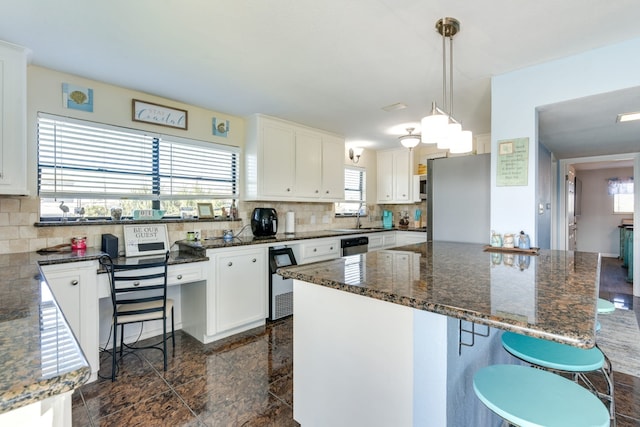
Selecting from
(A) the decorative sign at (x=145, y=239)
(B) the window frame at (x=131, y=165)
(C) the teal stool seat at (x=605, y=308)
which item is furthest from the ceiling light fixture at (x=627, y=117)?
(A) the decorative sign at (x=145, y=239)

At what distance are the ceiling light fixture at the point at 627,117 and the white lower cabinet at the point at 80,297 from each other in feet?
14.3

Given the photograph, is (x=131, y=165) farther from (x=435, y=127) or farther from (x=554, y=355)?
(x=554, y=355)

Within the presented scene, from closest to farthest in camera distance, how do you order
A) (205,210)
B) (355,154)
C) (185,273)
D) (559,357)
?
(559,357) < (185,273) < (205,210) < (355,154)

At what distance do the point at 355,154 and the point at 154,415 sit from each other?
427 cm

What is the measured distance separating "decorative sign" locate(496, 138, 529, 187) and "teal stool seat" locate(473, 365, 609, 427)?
1.57 m

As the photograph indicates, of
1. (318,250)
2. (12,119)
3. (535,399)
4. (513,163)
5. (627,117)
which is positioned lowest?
(535,399)

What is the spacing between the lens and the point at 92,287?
217cm

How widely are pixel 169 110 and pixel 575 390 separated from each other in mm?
3499

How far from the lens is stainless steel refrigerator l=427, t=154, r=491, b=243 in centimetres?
272

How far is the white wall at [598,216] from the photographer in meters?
7.45

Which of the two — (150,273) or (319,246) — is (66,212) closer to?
(150,273)

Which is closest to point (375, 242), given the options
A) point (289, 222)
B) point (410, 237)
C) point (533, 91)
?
point (410, 237)

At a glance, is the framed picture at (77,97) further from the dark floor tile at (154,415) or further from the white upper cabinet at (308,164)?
the dark floor tile at (154,415)

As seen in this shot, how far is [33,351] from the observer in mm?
672
